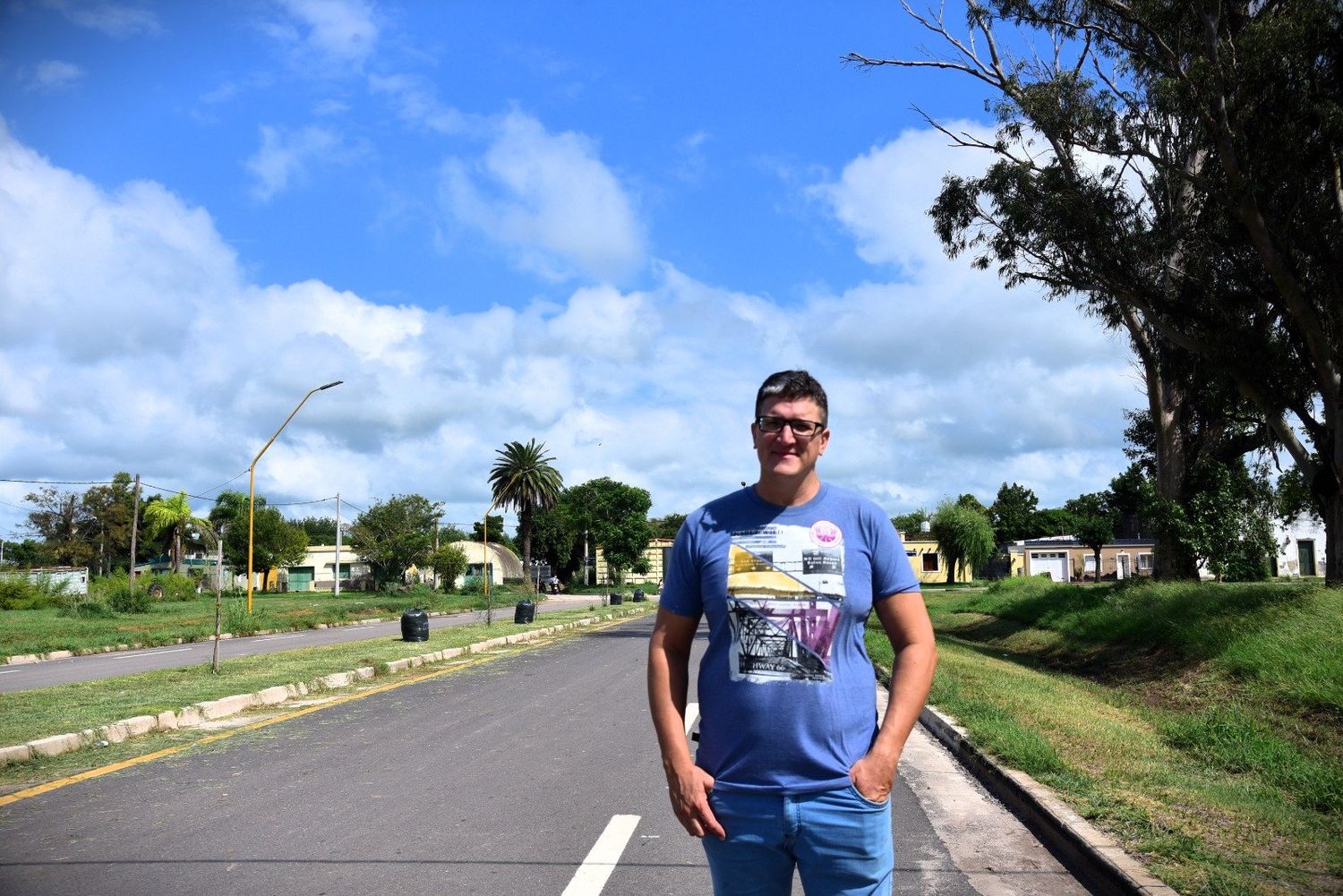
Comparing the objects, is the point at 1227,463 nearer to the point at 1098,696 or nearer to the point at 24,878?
the point at 1098,696

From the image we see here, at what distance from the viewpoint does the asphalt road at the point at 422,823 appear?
5426 millimetres

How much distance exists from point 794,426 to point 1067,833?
4205 mm

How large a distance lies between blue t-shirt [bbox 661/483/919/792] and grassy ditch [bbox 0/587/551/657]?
22.6 meters

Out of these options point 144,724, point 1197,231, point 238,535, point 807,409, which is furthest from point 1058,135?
point 238,535

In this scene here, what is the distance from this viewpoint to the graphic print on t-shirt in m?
2.85

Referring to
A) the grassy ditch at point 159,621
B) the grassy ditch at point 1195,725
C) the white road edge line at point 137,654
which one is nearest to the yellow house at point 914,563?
the grassy ditch at point 159,621

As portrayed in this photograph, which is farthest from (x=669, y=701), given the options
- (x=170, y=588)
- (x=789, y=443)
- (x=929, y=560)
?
(x=929, y=560)

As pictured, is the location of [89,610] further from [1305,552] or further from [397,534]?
[1305,552]

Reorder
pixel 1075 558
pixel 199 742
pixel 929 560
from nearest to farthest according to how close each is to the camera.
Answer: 1. pixel 199 742
2. pixel 1075 558
3. pixel 929 560

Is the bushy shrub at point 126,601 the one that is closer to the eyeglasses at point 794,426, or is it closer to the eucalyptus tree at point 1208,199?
the eucalyptus tree at point 1208,199

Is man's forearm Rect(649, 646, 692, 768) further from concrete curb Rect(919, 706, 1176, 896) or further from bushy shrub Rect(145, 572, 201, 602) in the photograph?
bushy shrub Rect(145, 572, 201, 602)

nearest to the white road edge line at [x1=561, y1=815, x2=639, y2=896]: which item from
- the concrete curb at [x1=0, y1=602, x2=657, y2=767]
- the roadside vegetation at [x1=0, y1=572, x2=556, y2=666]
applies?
the concrete curb at [x1=0, y1=602, x2=657, y2=767]

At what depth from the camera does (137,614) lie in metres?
40.2

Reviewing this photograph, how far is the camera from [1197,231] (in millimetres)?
20578
